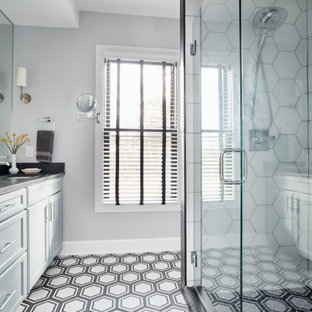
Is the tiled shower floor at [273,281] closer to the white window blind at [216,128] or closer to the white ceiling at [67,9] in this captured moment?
the white window blind at [216,128]

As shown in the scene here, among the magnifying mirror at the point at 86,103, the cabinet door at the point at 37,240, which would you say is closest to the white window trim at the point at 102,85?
the magnifying mirror at the point at 86,103

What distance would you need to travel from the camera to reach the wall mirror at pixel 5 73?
7.92ft

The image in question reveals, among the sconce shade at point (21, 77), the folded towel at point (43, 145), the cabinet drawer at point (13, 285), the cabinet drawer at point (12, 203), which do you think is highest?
the sconce shade at point (21, 77)

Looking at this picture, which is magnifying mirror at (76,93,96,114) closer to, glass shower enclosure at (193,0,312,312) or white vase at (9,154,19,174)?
white vase at (9,154,19,174)

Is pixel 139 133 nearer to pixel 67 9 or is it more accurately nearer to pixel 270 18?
pixel 67 9

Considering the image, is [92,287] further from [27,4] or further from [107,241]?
[27,4]

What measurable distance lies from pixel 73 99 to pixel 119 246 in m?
1.66

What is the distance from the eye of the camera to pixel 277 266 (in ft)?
4.35

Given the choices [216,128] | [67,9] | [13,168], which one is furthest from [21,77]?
[216,128]

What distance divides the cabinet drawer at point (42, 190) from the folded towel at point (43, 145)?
0.29m

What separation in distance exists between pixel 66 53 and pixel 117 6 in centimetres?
73

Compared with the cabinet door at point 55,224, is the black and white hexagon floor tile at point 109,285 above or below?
below

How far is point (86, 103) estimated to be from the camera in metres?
2.52

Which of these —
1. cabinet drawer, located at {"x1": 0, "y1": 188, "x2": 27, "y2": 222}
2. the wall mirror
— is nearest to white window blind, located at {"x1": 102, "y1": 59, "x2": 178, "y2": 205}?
the wall mirror
